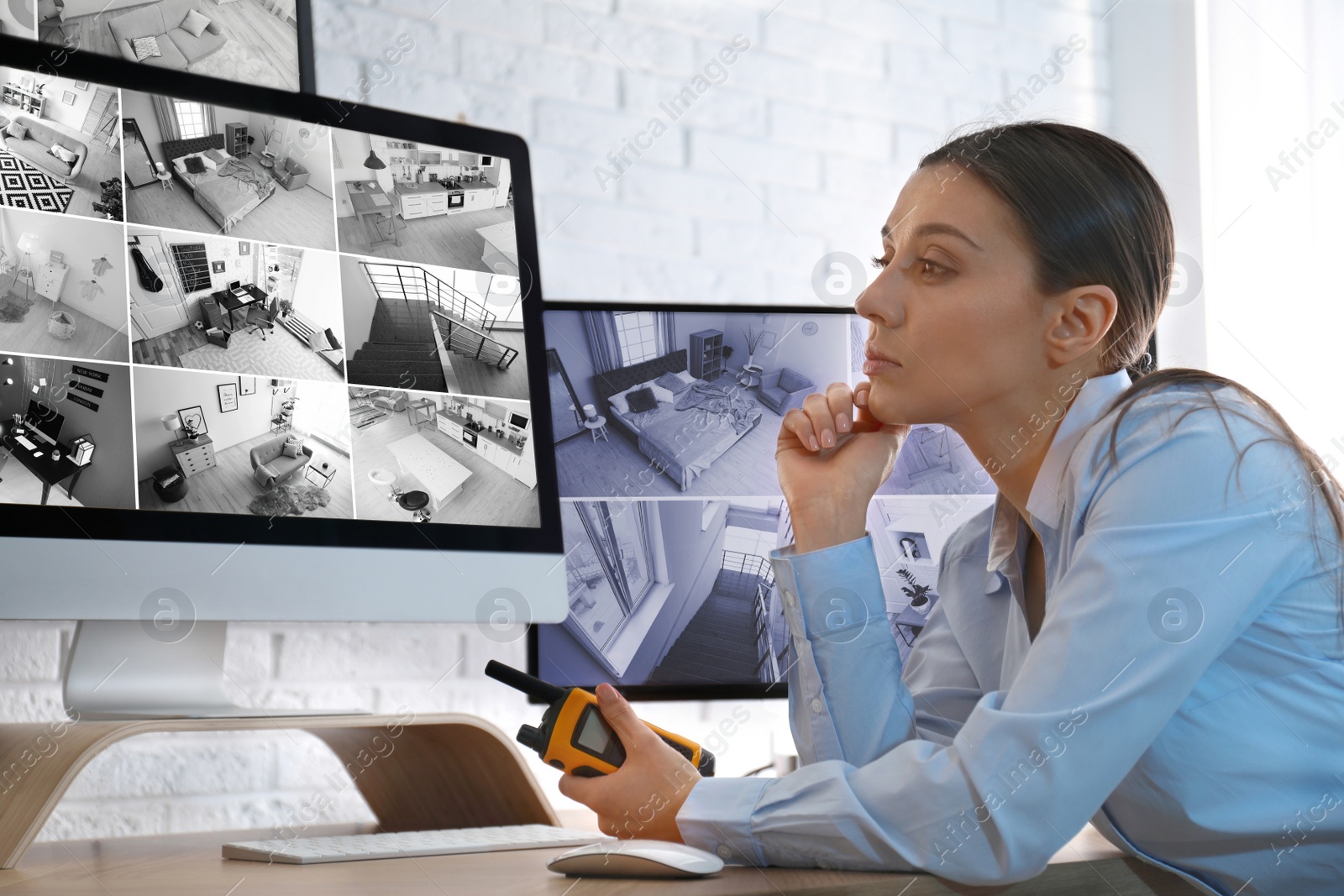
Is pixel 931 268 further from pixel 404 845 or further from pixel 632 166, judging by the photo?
pixel 632 166

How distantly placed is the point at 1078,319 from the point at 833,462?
25 cm

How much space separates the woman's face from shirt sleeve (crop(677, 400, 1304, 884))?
19 cm

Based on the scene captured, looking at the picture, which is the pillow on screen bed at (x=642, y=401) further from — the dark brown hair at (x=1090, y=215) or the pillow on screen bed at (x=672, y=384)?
the dark brown hair at (x=1090, y=215)

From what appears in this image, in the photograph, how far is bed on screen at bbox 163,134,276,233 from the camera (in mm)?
916

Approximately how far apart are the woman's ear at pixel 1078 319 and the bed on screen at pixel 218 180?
71cm

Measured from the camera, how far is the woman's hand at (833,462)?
927mm

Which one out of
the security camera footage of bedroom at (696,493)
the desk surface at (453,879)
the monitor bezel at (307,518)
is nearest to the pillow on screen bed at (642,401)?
the security camera footage of bedroom at (696,493)

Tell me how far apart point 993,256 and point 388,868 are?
66cm

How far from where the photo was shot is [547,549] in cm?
102

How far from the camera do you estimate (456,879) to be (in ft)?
2.05

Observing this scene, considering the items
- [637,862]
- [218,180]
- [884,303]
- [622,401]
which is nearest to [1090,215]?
[884,303]

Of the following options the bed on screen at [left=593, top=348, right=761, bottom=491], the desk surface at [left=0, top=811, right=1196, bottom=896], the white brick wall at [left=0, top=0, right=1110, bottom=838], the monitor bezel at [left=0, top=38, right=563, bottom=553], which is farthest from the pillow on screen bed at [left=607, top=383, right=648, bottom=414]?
the desk surface at [left=0, top=811, right=1196, bottom=896]

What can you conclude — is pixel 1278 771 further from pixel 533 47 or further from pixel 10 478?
pixel 533 47

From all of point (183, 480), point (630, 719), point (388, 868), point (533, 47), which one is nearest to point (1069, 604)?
point (630, 719)
